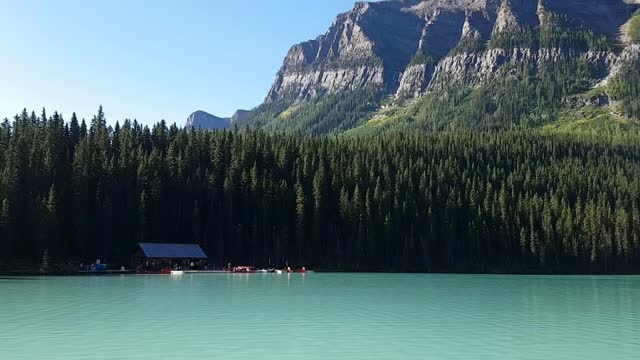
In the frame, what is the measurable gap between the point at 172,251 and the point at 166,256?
203cm

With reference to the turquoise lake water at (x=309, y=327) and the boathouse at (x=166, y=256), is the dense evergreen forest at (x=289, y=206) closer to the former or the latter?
the boathouse at (x=166, y=256)

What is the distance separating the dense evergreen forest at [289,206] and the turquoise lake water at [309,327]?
238 ft

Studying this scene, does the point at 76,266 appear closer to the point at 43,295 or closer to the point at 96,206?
the point at 96,206

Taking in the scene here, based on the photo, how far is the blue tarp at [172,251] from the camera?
388ft

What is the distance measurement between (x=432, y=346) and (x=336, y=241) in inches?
4549

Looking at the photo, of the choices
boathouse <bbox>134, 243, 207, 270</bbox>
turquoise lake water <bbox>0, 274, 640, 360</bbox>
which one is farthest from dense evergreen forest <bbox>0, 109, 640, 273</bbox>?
turquoise lake water <bbox>0, 274, 640, 360</bbox>

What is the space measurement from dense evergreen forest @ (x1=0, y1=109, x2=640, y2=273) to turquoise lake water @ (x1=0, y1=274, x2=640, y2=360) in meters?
72.5

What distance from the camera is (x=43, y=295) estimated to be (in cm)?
5419

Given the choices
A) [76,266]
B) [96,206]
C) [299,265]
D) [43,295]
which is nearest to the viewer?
[43,295]

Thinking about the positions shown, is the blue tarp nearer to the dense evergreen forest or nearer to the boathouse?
the boathouse

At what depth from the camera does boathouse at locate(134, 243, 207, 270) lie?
118188 millimetres

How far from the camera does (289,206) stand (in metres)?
145

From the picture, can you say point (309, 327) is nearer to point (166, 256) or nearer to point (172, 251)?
point (166, 256)

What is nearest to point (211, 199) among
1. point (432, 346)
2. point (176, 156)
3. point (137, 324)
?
point (176, 156)
